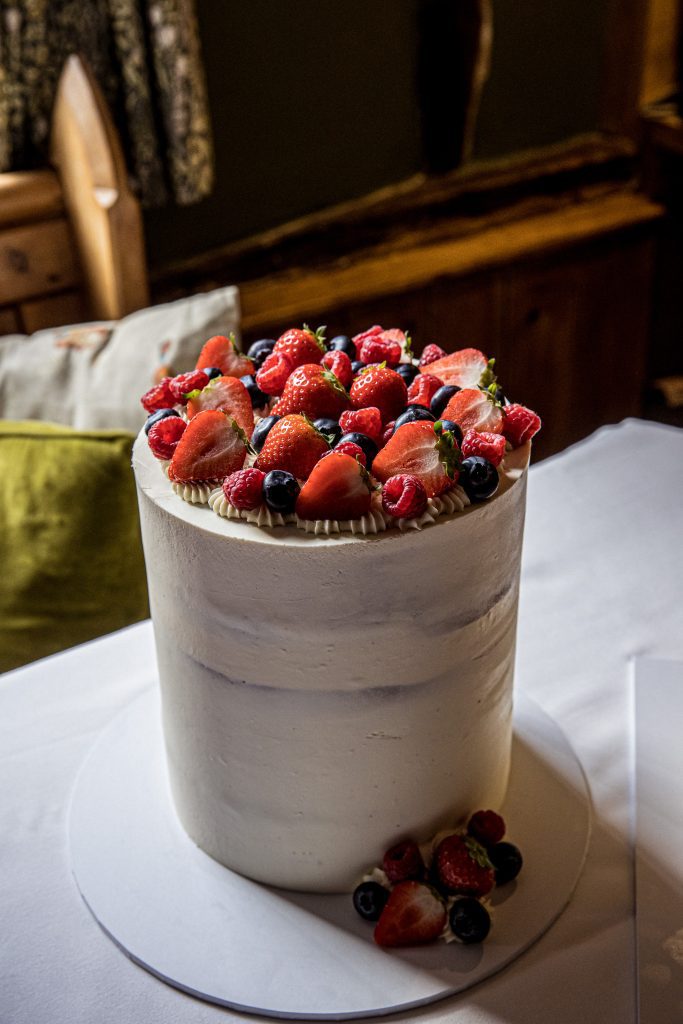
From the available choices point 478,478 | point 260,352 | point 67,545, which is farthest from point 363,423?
point 67,545

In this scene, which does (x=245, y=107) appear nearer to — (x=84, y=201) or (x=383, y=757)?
(x=84, y=201)

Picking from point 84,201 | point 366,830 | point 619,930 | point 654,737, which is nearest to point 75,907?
point 366,830

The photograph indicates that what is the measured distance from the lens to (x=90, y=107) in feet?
6.39

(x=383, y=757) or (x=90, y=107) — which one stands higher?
(x=90, y=107)

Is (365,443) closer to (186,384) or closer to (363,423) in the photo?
(363,423)

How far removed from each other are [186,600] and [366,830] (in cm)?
28

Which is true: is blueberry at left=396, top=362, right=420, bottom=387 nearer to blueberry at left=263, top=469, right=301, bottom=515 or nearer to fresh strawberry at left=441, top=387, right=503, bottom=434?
fresh strawberry at left=441, top=387, right=503, bottom=434

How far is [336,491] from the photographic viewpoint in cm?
85

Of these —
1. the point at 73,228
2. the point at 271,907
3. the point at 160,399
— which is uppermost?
the point at 160,399

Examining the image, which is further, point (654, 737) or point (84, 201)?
point (84, 201)

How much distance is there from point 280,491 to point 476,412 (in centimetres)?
22

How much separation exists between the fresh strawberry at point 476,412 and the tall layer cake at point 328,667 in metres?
0.04

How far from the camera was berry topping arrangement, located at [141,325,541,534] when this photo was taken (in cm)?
85

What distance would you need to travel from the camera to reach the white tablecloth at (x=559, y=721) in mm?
894
